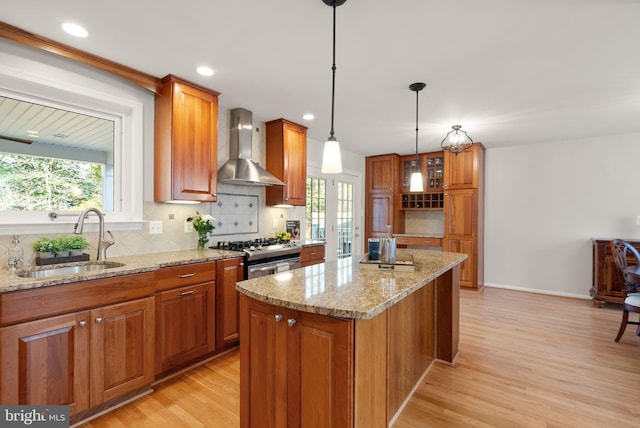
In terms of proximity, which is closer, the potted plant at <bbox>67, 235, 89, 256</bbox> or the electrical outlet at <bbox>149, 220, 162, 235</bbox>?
the potted plant at <bbox>67, 235, 89, 256</bbox>

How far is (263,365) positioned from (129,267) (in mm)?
1218

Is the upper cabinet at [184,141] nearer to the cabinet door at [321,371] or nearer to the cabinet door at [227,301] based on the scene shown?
the cabinet door at [227,301]

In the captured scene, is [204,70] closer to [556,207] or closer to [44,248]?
[44,248]

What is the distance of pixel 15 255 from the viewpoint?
2051 millimetres

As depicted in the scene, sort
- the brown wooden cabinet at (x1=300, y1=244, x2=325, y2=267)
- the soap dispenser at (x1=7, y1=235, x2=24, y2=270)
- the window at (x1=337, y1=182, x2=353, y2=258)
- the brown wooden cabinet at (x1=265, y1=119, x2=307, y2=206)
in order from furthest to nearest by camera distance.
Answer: the window at (x1=337, y1=182, x2=353, y2=258) → the brown wooden cabinet at (x1=265, y1=119, x2=307, y2=206) → the brown wooden cabinet at (x1=300, y1=244, x2=325, y2=267) → the soap dispenser at (x1=7, y1=235, x2=24, y2=270)

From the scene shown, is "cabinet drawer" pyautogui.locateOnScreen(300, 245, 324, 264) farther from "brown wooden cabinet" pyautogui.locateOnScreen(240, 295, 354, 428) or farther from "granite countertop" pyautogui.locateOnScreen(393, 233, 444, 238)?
"granite countertop" pyautogui.locateOnScreen(393, 233, 444, 238)

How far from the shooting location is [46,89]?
2.22m

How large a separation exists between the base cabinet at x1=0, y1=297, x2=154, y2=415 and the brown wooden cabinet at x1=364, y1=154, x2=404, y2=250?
14.4ft

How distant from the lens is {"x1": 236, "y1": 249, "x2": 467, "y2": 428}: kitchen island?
125 cm

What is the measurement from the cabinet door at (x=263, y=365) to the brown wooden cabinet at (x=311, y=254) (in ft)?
6.48

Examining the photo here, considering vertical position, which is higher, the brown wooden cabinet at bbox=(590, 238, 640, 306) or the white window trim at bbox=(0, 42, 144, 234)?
the white window trim at bbox=(0, 42, 144, 234)

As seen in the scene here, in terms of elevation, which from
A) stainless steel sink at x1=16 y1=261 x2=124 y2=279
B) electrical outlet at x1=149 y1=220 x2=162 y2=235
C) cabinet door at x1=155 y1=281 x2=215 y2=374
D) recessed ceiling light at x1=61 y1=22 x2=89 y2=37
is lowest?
cabinet door at x1=155 y1=281 x2=215 y2=374

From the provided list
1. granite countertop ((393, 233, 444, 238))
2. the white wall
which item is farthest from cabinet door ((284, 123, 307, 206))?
the white wall

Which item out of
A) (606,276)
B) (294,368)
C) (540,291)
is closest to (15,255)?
(294,368)
